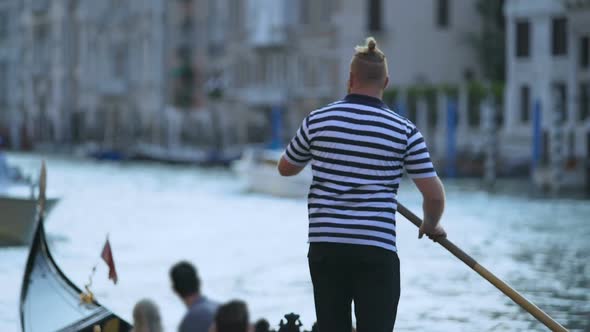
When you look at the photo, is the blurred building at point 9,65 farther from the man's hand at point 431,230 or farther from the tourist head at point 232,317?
the tourist head at point 232,317

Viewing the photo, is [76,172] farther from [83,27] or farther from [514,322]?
[514,322]

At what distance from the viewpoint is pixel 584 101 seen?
29.2 m

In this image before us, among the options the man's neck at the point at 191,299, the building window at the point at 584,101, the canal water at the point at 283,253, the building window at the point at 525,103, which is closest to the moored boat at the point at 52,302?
the canal water at the point at 283,253

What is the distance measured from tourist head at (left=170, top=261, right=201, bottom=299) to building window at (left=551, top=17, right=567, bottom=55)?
27195mm

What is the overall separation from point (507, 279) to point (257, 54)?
31.0 m

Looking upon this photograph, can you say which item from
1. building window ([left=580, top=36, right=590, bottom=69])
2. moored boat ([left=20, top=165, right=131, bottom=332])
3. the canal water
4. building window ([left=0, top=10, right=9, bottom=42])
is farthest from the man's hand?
building window ([left=0, top=10, right=9, bottom=42])

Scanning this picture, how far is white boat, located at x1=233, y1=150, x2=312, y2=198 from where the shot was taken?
2708 centimetres

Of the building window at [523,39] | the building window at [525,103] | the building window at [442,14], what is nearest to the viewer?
the building window at [525,103]

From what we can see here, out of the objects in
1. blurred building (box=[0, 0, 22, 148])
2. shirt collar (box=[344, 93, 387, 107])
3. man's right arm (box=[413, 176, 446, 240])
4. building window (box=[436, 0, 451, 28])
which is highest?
shirt collar (box=[344, 93, 387, 107])

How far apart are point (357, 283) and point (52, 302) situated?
3.54 m

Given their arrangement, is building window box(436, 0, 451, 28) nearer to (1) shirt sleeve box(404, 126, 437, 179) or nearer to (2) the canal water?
(2) the canal water

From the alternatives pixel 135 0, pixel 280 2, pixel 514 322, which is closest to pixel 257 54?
pixel 280 2

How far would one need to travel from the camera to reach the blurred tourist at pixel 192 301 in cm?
446

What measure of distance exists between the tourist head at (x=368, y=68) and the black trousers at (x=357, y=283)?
1.55ft
